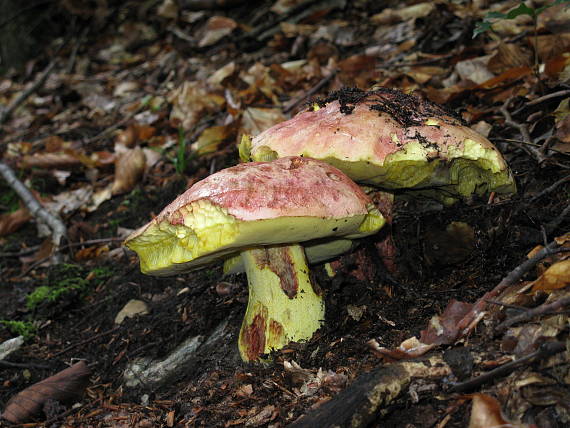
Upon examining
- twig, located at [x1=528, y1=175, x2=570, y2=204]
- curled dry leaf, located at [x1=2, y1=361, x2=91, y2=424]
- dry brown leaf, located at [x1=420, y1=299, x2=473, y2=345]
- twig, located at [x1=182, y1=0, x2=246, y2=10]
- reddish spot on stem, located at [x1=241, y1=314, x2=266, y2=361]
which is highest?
twig, located at [x1=182, y1=0, x2=246, y2=10]

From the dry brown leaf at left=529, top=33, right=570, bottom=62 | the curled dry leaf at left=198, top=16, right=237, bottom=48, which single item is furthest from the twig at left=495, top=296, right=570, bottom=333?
the curled dry leaf at left=198, top=16, right=237, bottom=48

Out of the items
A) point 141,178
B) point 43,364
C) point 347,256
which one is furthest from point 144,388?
point 141,178

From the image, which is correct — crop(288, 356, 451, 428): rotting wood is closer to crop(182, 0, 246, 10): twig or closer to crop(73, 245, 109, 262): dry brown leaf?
crop(73, 245, 109, 262): dry brown leaf

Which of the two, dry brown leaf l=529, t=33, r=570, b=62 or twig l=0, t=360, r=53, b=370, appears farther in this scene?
dry brown leaf l=529, t=33, r=570, b=62

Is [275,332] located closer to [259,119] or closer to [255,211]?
[255,211]

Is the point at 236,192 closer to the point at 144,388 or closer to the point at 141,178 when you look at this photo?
the point at 144,388

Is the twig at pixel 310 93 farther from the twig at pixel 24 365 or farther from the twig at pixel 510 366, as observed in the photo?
the twig at pixel 510 366

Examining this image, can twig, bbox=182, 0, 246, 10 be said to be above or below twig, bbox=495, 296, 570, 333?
above
